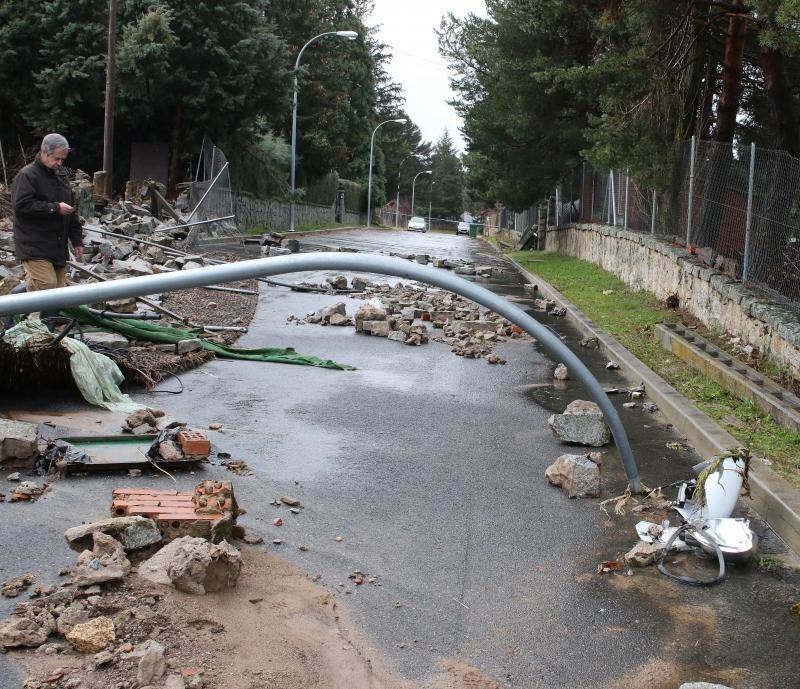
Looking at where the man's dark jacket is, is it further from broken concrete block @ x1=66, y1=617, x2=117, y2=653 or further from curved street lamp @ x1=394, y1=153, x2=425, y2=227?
curved street lamp @ x1=394, y1=153, x2=425, y2=227

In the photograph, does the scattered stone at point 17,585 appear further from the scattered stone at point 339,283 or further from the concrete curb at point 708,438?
the scattered stone at point 339,283

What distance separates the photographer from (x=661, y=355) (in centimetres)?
1134

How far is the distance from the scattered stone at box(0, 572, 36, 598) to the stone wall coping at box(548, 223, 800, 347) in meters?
7.47

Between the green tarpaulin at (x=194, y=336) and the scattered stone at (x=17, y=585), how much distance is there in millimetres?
5393

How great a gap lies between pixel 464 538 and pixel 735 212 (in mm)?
9336

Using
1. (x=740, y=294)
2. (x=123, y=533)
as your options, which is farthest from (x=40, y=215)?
(x=740, y=294)

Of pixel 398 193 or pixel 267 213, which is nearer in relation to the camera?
pixel 267 213

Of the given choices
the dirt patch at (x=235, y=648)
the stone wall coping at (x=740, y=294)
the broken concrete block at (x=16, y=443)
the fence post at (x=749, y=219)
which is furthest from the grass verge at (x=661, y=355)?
the broken concrete block at (x=16, y=443)

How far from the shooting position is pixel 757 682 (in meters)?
3.74

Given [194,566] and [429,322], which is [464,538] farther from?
[429,322]

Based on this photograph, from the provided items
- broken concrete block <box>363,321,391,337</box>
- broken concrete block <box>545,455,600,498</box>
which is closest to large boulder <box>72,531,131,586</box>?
broken concrete block <box>545,455,600,498</box>

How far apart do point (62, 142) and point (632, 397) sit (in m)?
6.14

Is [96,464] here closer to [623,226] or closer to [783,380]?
[783,380]

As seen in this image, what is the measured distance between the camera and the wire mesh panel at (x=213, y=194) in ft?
99.0
